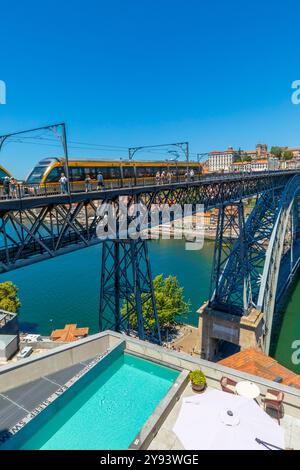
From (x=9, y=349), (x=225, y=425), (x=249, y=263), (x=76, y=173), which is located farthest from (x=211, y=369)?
(x=249, y=263)

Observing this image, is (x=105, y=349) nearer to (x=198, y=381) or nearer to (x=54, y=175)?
(x=198, y=381)

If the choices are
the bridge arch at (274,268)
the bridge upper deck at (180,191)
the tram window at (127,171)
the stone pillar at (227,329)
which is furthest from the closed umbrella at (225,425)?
the bridge arch at (274,268)

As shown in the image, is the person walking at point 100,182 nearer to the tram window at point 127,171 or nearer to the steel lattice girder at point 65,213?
the steel lattice girder at point 65,213

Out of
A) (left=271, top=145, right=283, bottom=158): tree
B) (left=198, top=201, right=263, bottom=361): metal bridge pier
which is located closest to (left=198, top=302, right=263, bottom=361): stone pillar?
(left=198, top=201, right=263, bottom=361): metal bridge pier
